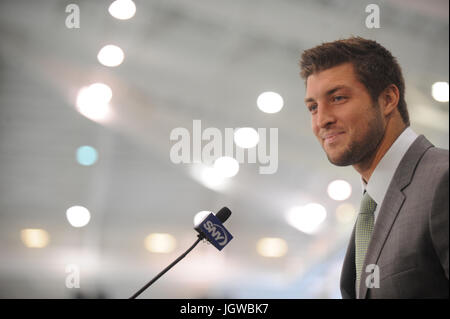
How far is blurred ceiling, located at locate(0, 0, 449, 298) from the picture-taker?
2236mm

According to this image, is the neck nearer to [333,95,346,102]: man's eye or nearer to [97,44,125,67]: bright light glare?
[333,95,346,102]: man's eye

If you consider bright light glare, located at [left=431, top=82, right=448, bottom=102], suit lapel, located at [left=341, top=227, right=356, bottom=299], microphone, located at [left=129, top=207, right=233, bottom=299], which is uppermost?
bright light glare, located at [left=431, top=82, right=448, bottom=102]

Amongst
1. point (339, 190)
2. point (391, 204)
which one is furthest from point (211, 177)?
point (391, 204)

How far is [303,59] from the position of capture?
36.9 inches

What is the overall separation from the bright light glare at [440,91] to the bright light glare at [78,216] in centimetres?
197

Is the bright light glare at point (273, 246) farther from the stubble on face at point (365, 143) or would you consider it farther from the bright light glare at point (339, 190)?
the stubble on face at point (365, 143)

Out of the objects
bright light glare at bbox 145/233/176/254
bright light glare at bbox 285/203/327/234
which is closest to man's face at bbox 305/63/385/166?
bright light glare at bbox 285/203/327/234

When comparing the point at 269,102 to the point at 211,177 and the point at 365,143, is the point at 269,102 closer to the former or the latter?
the point at 211,177

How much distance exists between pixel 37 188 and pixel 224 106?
1.13 metres

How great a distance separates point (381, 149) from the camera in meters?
0.86

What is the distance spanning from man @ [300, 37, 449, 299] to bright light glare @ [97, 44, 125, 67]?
5.41ft

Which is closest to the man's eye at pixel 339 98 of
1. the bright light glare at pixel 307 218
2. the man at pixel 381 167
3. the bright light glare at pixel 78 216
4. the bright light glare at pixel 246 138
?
the man at pixel 381 167

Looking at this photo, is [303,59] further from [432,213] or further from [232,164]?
[232,164]

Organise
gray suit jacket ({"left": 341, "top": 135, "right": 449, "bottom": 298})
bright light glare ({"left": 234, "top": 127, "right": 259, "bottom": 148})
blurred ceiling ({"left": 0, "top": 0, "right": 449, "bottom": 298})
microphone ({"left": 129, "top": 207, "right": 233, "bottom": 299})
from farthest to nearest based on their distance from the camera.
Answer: blurred ceiling ({"left": 0, "top": 0, "right": 449, "bottom": 298}), bright light glare ({"left": 234, "top": 127, "right": 259, "bottom": 148}), microphone ({"left": 129, "top": 207, "right": 233, "bottom": 299}), gray suit jacket ({"left": 341, "top": 135, "right": 449, "bottom": 298})
